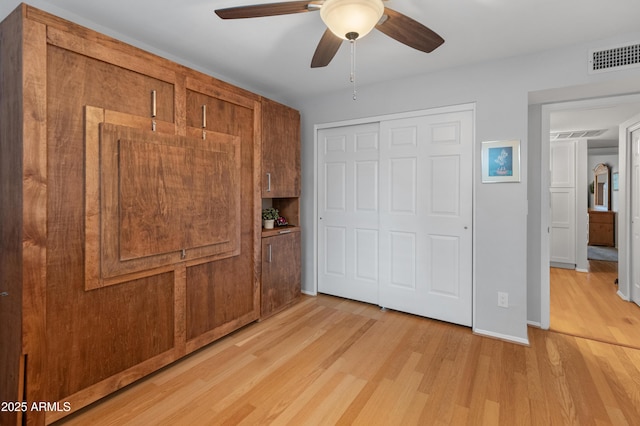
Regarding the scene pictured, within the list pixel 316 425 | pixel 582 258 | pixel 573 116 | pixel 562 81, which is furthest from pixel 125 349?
pixel 582 258

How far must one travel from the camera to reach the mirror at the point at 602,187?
7.27 metres

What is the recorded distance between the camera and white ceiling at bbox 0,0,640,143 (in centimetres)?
193

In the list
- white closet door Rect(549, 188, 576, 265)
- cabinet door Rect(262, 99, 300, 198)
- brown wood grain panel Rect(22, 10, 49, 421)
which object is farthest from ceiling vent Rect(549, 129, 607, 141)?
brown wood grain panel Rect(22, 10, 49, 421)

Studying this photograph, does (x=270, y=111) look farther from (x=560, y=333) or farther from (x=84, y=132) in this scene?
(x=560, y=333)

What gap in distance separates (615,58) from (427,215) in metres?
1.78

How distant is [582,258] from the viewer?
4.92 metres

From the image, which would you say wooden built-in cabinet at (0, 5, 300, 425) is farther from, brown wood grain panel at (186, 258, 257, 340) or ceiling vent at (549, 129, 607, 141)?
ceiling vent at (549, 129, 607, 141)

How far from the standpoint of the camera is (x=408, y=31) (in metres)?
1.67

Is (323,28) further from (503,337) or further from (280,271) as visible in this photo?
(503,337)

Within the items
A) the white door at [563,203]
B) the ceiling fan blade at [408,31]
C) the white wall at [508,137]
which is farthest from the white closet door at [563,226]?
the ceiling fan blade at [408,31]

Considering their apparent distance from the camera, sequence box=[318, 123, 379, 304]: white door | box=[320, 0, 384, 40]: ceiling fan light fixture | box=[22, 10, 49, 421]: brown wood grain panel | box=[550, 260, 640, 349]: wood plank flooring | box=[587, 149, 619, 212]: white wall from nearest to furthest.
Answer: box=[320, 0, 384, 40]: ceiling fan light fixture → box=[22, 10, 49, 421]: brown wood grain panel → box=[550, 260, 640, 349]: wood plank flooring → box=[318, 123, 379, 304]: white door → box=[587, 149, 619, 212]: white wall

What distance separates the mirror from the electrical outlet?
695 cm

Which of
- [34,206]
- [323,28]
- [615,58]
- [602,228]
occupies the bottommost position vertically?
[602,228]

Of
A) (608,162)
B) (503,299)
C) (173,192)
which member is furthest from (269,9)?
(608,162)
